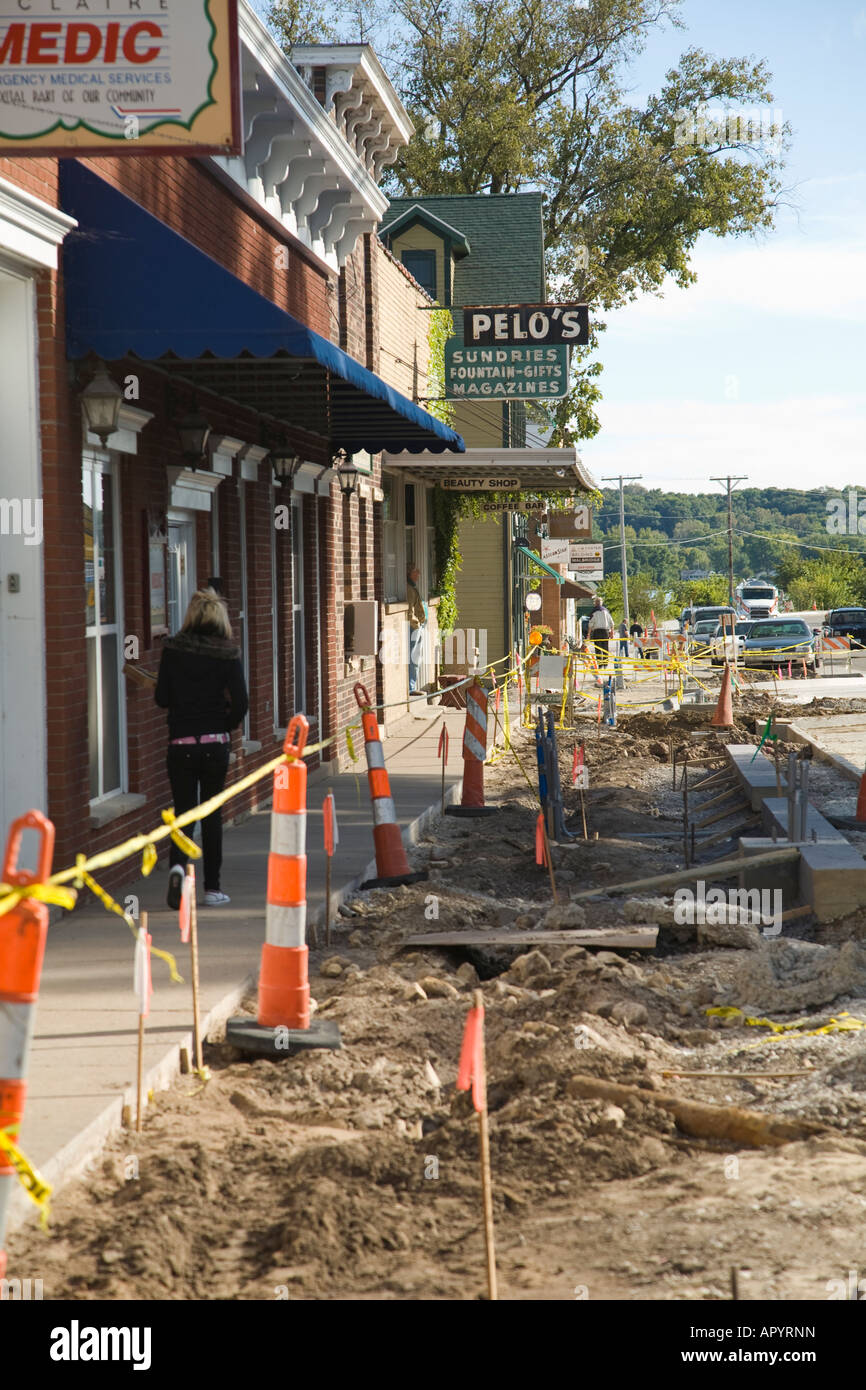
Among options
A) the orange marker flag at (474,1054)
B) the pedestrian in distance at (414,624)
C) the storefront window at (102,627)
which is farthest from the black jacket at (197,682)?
the pedestrian in distance at (414,624)

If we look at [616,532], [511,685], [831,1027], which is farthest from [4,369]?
[616,532]

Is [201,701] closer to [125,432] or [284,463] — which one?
[125,432]

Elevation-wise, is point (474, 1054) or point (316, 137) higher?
point (316, 137)

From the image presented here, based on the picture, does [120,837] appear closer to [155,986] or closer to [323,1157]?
[155,986]

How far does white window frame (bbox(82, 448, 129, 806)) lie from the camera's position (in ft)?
29.4

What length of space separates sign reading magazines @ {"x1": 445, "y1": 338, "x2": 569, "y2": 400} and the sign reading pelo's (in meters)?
0.18

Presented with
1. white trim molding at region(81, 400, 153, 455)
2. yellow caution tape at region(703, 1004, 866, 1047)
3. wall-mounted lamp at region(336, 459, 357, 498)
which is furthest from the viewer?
wall-mounted lamp at region(336, 459, 357, 498)

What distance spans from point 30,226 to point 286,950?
13.3ft

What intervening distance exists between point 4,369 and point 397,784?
24.7 feet

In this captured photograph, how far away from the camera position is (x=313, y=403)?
12.3 meters

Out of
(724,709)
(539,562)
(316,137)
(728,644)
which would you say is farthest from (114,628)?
(728,644)

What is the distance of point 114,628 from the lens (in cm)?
935

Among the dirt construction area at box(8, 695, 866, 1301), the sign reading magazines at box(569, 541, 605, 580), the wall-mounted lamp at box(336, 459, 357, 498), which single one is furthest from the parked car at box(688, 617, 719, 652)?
the dirt construction area at box(8, 695, 866, 1301)

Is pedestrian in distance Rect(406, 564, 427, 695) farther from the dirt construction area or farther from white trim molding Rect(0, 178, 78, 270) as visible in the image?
white trim molding Rect(0, 178, 78, 270)
